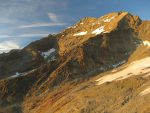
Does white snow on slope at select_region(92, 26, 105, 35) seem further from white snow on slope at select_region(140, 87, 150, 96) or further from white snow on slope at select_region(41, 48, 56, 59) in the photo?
white snow on slope at select_region(140, 87, 150, 96)

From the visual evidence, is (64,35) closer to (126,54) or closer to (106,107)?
(126,54)

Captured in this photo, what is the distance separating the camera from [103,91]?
67125mm

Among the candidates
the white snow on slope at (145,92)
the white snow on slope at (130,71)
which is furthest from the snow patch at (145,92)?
the white snow on slope at (130,71)

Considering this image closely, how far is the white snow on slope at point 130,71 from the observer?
71.8 metres

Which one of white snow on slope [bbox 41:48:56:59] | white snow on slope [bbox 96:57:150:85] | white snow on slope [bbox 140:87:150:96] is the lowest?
white snow on slope [bbox 140:87:150:96]

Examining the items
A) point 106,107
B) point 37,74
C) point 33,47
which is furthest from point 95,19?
point 106,107

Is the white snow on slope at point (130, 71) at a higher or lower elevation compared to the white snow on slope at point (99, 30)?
lower

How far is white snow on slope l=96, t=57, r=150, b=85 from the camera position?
236 ft

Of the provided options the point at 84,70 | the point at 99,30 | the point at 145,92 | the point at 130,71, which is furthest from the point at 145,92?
the point at 99,30

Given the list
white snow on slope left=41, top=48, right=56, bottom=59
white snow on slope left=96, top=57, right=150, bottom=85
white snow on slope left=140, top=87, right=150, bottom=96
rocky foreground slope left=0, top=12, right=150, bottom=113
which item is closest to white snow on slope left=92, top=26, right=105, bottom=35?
rocky foreground slope left=0, top=12, right=150, bottom=113

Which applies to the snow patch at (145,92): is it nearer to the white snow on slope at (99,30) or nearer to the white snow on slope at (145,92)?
the white snow on slope at (145,92)

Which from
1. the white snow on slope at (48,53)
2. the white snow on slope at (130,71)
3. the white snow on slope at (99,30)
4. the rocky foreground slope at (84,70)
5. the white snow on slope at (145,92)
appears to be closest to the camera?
the white snow on slope at (145,92)

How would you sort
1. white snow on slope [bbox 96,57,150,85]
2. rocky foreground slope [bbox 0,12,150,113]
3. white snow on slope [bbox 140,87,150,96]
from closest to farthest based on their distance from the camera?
white snow on slope [bbox 140,87,150,96] < rocky foreground slope [bbox 0,12,150,113] < white snow on slope [bbox 96,57,150,85]

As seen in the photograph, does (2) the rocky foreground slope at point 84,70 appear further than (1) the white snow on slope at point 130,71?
No
